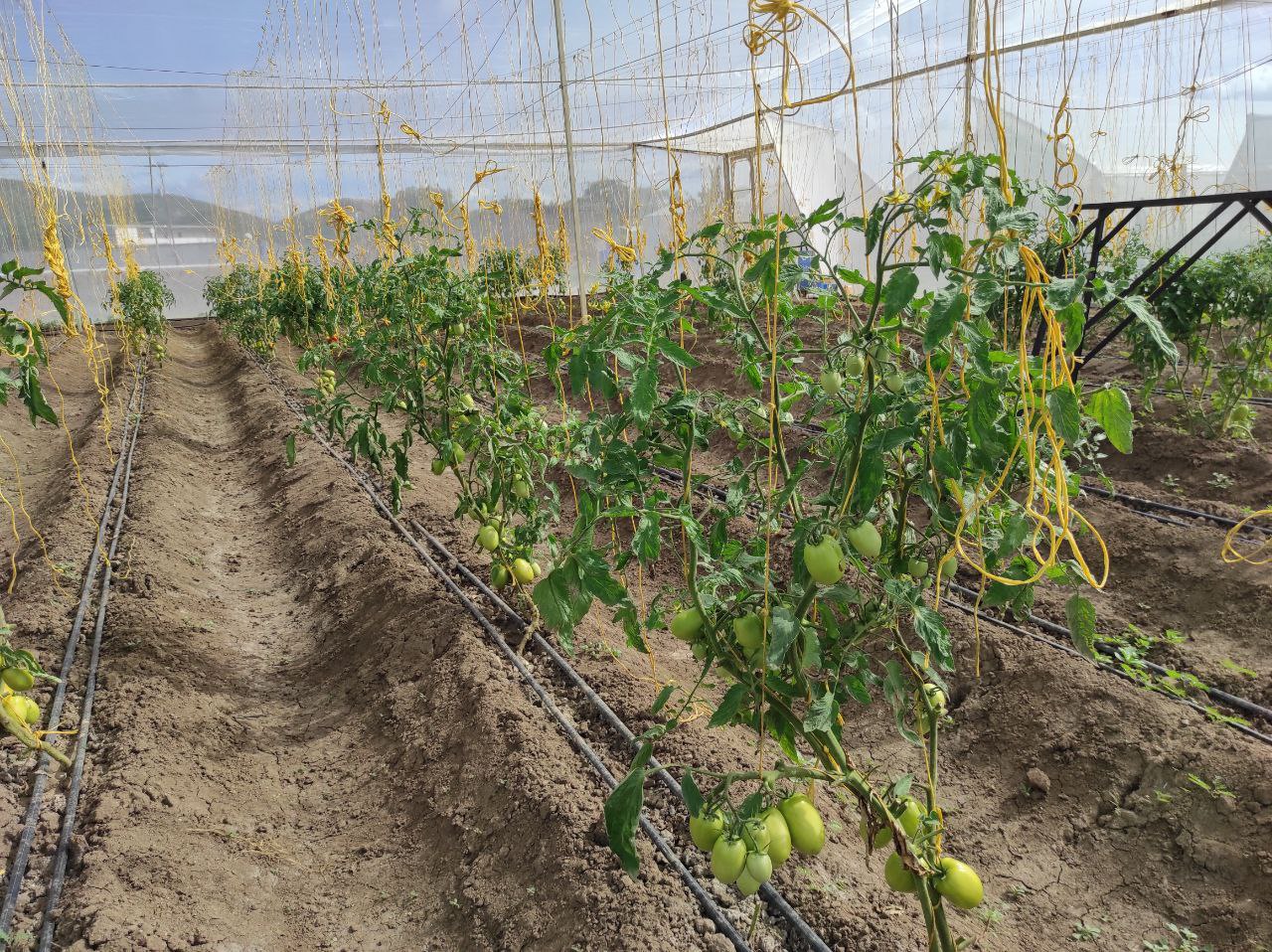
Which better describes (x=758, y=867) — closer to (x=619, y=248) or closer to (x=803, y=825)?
(x=803, y=825)

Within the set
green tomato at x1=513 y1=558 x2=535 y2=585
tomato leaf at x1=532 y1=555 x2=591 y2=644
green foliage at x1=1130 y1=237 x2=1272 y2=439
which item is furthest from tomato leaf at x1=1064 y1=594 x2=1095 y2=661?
green foliage at x1=1130 y1=237 x2=1272 y2=439

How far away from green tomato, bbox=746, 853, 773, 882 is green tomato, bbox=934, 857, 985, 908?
12.8 inches

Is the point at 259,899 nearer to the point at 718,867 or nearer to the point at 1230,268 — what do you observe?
the point at 718,867

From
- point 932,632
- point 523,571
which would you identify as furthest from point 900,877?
point 523,571

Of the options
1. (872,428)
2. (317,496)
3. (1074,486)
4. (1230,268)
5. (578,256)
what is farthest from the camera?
(578,256)

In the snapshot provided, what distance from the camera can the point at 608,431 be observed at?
1.54m

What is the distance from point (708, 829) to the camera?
130 centimetres

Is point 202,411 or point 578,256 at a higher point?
point 578,256

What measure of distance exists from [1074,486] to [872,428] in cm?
41

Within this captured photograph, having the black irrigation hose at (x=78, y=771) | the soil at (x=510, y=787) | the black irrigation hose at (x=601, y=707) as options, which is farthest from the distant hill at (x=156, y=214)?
the black irrigation hose at (x=601, y=707)

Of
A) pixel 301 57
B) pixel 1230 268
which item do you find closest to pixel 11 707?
pixel 1230 268

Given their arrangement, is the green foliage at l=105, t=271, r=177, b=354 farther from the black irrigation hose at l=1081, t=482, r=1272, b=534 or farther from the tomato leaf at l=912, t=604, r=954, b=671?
the tomato leaf at l=912, t=604, r=954, b=671

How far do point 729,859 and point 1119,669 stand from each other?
1.93 m

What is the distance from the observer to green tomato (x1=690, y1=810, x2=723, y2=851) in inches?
51.1
